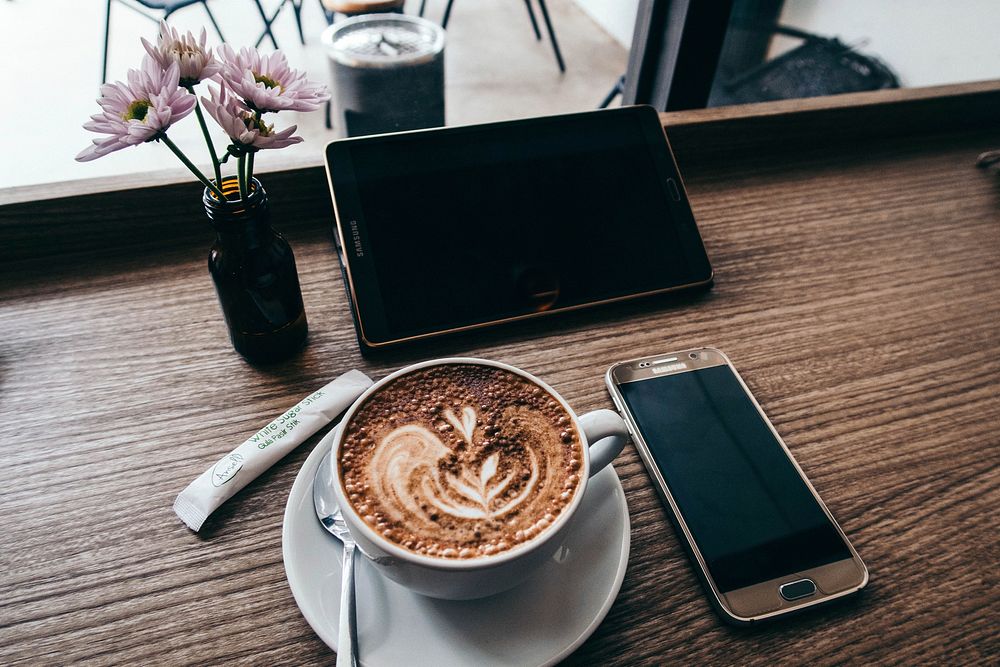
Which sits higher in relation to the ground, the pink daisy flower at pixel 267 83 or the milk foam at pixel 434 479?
the pink daisy flower at pixel 267 83

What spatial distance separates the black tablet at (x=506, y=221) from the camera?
56 cm

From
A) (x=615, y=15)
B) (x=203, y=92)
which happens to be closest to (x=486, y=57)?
(x=615, y=15)

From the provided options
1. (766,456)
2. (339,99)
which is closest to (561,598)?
(766,456)

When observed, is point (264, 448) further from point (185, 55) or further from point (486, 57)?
point (486, 57)

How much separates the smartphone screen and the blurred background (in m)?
0.51

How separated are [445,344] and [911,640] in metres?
0.38

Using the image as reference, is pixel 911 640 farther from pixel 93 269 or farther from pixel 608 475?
pixel 93 269

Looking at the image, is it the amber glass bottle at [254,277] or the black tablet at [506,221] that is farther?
the black tablet at [506,221]

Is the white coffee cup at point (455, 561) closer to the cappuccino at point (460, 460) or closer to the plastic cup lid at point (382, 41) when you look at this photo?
the cappuccino at point (460, 460)

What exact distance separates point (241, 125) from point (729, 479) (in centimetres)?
41

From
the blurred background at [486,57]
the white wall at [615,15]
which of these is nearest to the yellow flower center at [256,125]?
the blurred background at [486,57]

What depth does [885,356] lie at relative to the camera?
1.92 ft

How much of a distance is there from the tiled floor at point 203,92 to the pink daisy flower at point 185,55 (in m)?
0.26

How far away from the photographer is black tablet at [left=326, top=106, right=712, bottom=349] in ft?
1.84
